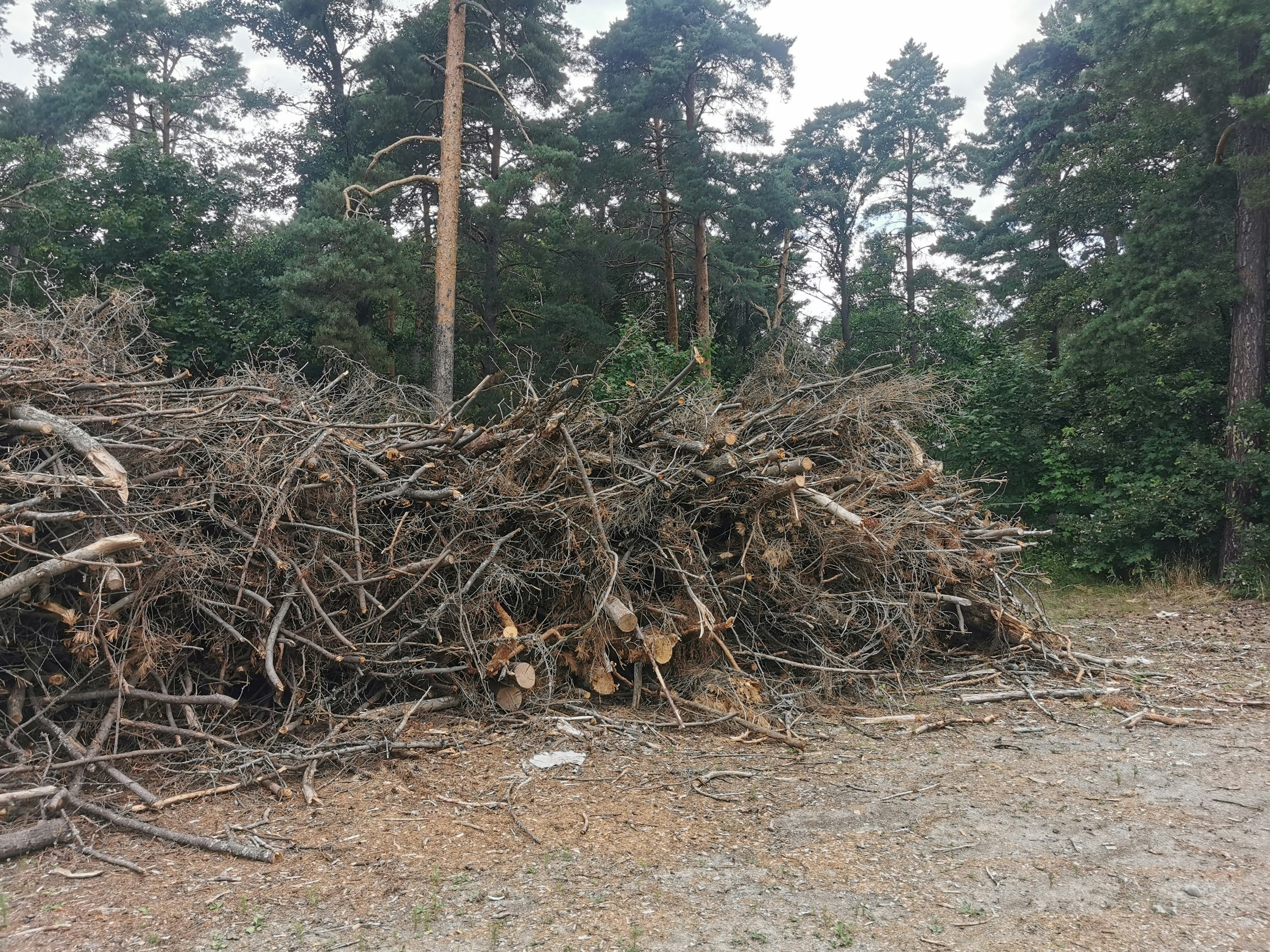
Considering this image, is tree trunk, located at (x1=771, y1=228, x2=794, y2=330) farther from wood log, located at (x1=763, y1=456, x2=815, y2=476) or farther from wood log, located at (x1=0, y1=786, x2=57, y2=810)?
wood log, located at (x1=0, y1=786, x2=57, y2=810)

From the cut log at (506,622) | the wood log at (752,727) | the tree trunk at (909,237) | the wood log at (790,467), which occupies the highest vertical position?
the tree trunk at (909,237)

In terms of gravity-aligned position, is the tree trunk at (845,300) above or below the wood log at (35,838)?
above

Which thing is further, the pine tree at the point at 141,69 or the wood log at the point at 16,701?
the pine tree at the point at 141,69

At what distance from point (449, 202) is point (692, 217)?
600cm

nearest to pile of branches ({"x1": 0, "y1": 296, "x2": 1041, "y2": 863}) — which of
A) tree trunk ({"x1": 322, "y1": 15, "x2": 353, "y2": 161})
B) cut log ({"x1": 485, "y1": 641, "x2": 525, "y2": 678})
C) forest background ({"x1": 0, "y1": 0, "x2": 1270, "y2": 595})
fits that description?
cut log ({"x1": 485, "y1": 641, "x2": 525, "y2": 678})

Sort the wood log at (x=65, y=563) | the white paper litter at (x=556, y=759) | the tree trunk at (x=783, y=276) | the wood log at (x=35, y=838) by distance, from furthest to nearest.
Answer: the tree trunk at (x=783, y=276) → the white paper litter at (x=556, y=759) → the wood log at (x=65, y=563) → the wood log at (x=35, y=838)

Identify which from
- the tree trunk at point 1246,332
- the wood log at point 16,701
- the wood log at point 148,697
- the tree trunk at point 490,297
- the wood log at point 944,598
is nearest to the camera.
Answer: the wood log at point 16,701

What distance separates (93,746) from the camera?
151 inches

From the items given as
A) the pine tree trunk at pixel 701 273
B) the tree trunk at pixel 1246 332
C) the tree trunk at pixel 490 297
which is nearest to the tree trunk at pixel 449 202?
the tree trunk at pixel 490 297

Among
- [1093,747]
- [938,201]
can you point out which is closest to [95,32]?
[938,201]

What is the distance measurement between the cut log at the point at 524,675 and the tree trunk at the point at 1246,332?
941cm

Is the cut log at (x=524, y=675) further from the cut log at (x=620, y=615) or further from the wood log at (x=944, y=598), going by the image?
the wood log at (x=944, y=598)

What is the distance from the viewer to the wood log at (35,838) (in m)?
3.21

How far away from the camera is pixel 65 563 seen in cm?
375
